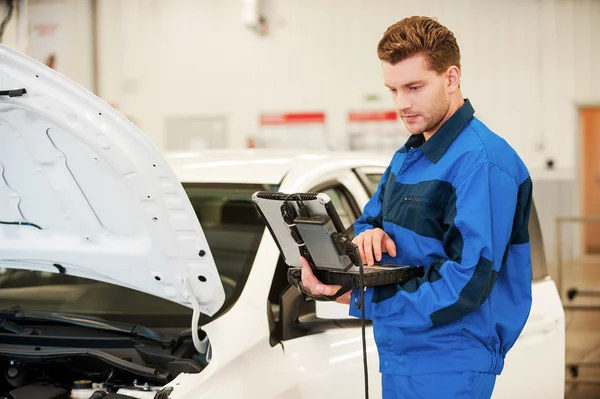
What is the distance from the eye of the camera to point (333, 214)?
1.44 m

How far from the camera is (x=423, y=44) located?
57.9 inches

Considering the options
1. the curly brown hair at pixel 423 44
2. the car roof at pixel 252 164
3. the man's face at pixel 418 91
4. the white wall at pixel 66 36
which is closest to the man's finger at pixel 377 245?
the man's face at pixel 418 91

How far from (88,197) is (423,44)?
3.21 feet

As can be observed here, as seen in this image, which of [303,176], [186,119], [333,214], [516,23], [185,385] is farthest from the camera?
[186,119]

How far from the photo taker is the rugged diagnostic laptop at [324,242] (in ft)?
4.77

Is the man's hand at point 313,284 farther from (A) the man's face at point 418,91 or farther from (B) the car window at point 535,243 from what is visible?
(B) the car window at point 535,243

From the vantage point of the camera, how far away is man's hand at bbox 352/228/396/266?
1580 millimetres

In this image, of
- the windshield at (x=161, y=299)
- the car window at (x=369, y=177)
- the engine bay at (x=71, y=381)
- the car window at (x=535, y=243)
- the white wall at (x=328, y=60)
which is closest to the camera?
the engine bay at (x=71, y=381)

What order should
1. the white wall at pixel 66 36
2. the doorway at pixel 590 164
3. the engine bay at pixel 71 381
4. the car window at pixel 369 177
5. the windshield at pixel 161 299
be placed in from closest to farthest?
the engine bay at pixel 71 381
the windshield at pixel 161 299
the car window at pixel 369 177
the doorway at pixel 590 164
the white wall at pixel 66 36

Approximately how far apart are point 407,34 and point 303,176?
1056 millimetres

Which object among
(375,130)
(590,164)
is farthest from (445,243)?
(590,164)

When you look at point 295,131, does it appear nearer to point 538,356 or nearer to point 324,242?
point 538,356

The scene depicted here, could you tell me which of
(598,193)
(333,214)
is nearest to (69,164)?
(333,214)

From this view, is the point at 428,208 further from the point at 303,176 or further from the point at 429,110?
the point at 303,176
